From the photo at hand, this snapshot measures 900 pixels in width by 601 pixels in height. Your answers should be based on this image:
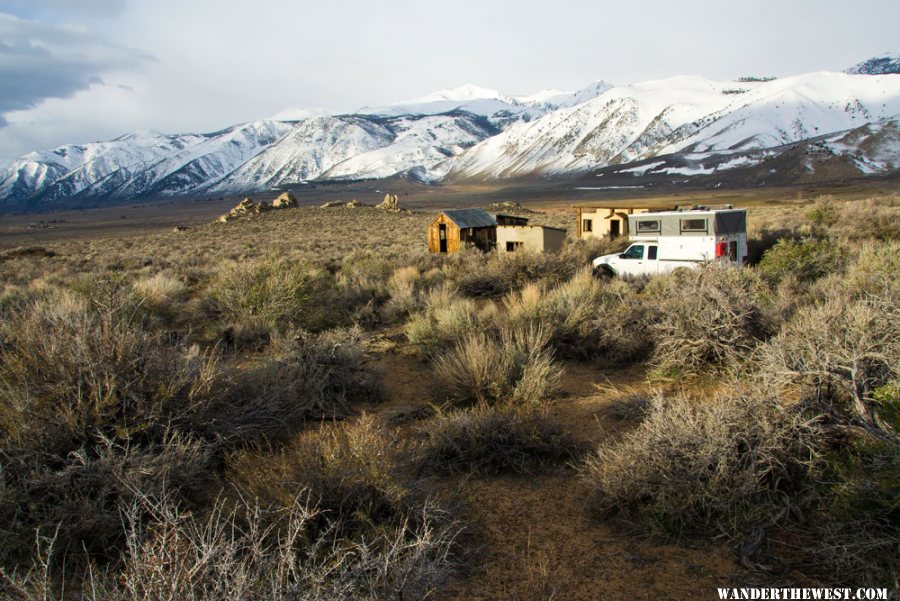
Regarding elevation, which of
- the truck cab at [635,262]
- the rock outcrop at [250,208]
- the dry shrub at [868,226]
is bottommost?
the truck cab at [635,262]

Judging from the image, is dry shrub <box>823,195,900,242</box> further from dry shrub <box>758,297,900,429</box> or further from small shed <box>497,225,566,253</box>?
dry shrub <box>758,297,900,429</box>

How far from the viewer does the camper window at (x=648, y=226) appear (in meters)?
16.2

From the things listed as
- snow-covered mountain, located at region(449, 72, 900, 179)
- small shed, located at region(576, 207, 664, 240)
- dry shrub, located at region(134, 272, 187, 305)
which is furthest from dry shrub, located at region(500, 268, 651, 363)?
snow-covered mountain, located at region(449, 72, 900, 179)

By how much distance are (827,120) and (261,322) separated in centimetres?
17710

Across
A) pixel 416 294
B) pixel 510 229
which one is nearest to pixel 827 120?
pixel 510 229

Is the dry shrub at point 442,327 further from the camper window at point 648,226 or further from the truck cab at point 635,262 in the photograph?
the camper window at point 648,226

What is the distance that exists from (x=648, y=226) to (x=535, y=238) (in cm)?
A: 490

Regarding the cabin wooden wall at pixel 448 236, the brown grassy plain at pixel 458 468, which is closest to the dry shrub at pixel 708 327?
the brown grassy plain at pixel 458 468

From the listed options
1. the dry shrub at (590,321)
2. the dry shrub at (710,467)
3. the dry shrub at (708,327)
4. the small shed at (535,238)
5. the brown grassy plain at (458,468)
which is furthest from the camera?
the small shed at (535,238)

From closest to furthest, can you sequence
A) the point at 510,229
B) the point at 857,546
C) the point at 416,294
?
the point at 857,546, the point at 416,294, the point at 510,229

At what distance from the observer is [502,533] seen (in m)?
3.91

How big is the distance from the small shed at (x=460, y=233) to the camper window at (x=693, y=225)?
32.0ft

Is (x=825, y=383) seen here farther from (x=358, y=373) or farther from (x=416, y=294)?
(x=416, y=294)

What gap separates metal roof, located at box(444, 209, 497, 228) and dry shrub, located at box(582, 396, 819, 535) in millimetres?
19782
